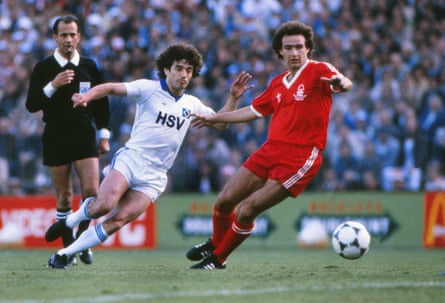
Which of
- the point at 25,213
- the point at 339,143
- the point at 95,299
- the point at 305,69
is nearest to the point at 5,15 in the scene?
the point at 25,213

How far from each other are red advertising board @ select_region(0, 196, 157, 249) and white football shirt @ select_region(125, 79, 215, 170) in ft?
27.8

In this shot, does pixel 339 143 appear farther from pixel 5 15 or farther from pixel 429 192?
pixel 5 15

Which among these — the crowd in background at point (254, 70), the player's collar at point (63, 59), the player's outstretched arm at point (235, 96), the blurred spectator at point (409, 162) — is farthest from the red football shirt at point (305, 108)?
the blurred spectator at point (409, 162)

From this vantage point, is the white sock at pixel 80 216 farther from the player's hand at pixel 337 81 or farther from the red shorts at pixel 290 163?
the player's hand at pixel 337 81

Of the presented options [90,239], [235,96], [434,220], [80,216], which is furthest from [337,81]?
[434,220]

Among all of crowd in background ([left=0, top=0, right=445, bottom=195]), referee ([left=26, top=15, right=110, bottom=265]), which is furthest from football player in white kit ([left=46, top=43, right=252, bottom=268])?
crowd in background ([left=0, top=0, right=445, bottom=195])

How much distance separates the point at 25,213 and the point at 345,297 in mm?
12521

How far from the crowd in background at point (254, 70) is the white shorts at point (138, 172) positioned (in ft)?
26.0

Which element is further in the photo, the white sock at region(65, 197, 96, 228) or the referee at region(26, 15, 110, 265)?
the referee at region(26, 15, 110, 265)

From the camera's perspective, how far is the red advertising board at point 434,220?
712 inches

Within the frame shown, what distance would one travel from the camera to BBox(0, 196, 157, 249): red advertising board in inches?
737

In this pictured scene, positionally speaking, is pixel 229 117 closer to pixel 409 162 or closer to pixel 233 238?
pixel 233 238

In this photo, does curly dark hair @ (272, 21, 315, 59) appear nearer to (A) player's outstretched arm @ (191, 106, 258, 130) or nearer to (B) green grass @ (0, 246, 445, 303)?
(A) player's outstretched arm @ (191, 106, 258, 130)

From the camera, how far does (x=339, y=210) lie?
1844 cm
